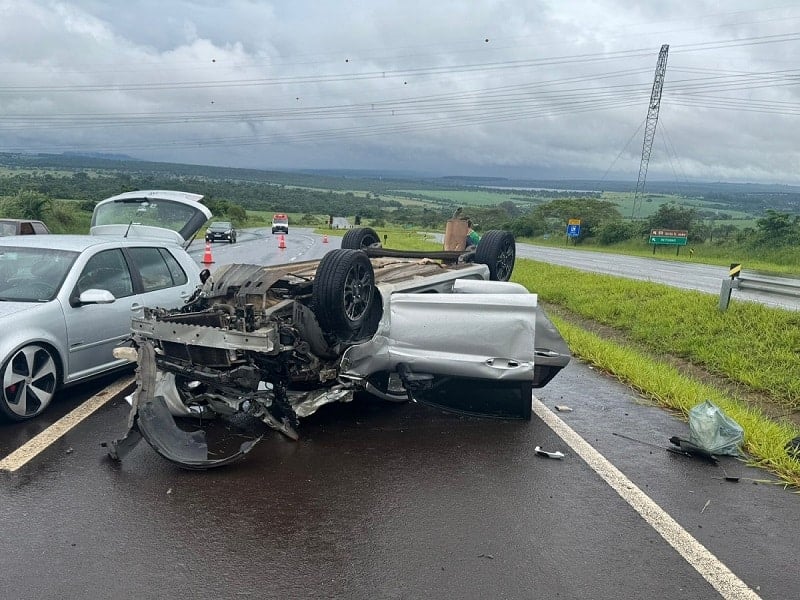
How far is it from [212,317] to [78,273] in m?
1.67

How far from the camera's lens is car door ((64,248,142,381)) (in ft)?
19.4

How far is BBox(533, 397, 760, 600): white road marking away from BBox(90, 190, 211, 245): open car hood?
4913 millimetres

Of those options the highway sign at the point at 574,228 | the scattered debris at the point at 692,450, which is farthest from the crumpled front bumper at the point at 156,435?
the highway sign at the point at 574,228

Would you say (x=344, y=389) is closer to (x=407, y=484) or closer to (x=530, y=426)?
(x=407, y=484)

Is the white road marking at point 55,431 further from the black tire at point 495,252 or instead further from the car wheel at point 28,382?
the black tire at point 495,252

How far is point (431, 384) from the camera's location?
19.2 ft

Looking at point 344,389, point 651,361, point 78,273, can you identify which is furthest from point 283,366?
point 651,361

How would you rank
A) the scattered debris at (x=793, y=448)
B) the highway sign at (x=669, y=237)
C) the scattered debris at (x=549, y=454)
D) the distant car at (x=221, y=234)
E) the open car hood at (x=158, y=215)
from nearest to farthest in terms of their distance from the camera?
the scattered debris at (x=549, y=454), the scattered debris at (x=793, y=448), the open car hood at (x=158, y=215), the distant car at (x=221, y=234), the highway sign at (x=669, y=237)

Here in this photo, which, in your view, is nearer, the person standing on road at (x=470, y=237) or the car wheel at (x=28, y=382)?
the car wheel at (x=28, y=382)

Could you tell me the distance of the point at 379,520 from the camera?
160 inches

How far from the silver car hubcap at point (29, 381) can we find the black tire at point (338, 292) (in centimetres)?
229

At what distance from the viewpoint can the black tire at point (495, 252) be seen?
8.91 m

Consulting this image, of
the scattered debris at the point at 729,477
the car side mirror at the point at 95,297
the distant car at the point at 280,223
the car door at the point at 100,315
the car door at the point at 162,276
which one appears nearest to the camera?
the scattered debris at the point at 729,477

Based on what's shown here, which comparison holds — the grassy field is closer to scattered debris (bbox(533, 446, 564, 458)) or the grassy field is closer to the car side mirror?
scattered debris (bbox(533, 446, 564, 458))
